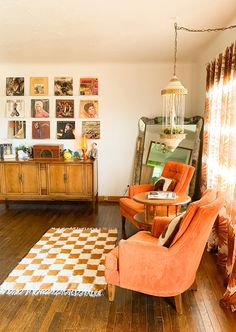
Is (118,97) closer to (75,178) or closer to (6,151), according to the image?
(75,178)

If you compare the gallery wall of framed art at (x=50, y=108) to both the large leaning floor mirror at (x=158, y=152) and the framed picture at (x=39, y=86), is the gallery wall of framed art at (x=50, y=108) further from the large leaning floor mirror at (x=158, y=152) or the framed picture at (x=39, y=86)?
the large leaning floor mirror at (x=158, y=152)

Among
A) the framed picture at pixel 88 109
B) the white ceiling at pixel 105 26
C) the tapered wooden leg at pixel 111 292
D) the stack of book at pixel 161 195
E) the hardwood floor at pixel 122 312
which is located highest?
the white ceiling at pixel 105 26

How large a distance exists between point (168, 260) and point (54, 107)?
12.7 feet

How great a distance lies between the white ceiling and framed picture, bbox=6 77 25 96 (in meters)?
0.62

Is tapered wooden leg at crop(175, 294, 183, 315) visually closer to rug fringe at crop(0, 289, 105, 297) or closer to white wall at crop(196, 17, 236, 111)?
rug fringe at crop(0, 289, 105, 297)

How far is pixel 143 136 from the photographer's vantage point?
506 cm

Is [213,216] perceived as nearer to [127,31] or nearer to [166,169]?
[166,169]

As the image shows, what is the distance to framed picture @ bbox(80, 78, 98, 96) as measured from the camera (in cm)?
512

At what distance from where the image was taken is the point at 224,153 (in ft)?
9.66

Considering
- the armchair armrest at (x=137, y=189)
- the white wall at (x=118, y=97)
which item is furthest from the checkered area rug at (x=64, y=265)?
the white wall at (x=118, y=97)

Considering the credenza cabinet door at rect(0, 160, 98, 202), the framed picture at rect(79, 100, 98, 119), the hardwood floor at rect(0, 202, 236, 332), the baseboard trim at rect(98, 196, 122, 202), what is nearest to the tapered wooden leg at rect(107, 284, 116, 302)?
the hardwood floor at rect(0, 202, 236, 332)

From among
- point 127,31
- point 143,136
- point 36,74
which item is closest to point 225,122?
point 127,31

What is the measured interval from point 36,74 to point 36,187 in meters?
2.05

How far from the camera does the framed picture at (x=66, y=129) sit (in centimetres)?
523
